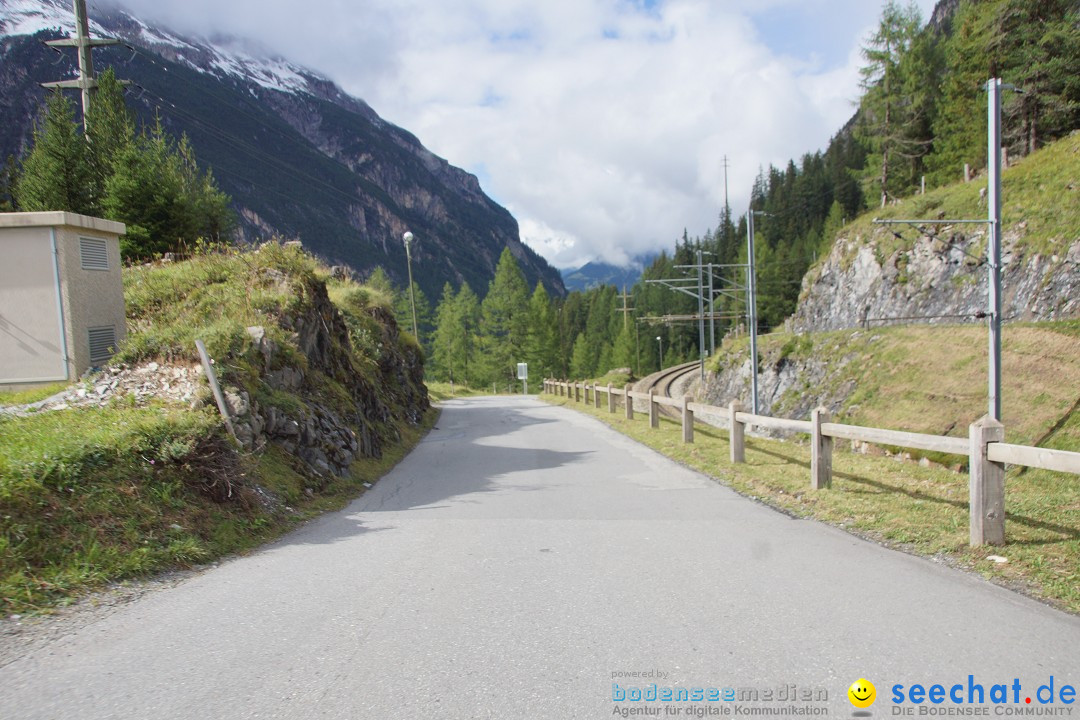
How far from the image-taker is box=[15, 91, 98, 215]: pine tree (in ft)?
71.9

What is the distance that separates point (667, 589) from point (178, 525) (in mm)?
4731

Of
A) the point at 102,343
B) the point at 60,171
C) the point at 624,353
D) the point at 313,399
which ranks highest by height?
the point at 60,171

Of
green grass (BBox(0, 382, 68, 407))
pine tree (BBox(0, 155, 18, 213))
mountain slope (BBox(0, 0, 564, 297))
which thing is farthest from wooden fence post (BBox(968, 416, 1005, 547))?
mountain slope (BBox(0, 0, 564, 297))

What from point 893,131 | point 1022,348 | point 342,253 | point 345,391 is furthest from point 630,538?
point 342,253

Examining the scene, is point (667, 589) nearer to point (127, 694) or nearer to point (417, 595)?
point (417, 595)

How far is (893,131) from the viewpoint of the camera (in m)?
46.7

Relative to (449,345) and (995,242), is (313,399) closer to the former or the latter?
(995,242)

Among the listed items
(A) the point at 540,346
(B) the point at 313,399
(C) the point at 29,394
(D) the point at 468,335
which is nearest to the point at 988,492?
(B) the point at 313,399

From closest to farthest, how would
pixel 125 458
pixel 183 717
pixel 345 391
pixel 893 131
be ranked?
pixel 183 717 < pixel 125 458 < pixel 345 391 < pixel 893 131

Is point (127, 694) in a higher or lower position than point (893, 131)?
lower

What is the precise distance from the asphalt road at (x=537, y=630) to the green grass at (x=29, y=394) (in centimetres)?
448

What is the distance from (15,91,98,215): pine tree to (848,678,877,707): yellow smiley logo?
25.6 m

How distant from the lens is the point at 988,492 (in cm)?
582

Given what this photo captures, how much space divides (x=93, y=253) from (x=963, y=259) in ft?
103
